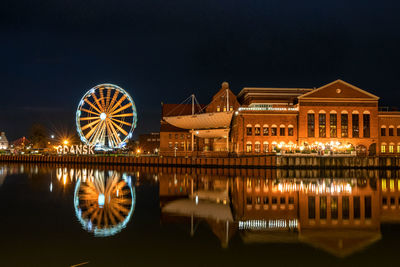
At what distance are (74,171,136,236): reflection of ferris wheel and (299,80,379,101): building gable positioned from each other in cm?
3601

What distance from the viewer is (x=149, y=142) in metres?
109

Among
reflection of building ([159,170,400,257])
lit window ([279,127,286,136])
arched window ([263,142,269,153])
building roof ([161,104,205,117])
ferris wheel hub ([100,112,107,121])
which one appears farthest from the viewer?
building roof ([161,104,205,117])

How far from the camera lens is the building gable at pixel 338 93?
52.3 metres

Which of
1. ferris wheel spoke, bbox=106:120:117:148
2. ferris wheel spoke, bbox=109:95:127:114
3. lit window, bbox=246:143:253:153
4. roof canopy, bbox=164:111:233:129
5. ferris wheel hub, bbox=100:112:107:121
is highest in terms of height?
ferris wheel spoke, bbox=109:95:127:114

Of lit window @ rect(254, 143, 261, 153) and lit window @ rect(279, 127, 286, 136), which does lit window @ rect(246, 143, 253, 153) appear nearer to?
lit window @ rect(254, 143, 261, 153)

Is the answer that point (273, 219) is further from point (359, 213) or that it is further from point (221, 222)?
point (359, 213)

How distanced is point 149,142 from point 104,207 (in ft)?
302

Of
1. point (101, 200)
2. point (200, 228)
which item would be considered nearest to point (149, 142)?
point (101, 200)

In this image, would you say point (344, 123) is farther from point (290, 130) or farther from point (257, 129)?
point (257, 129)

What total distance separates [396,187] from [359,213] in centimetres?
1296

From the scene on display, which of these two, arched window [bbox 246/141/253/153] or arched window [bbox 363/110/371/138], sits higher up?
arched window [bbox 363/110/371/138]

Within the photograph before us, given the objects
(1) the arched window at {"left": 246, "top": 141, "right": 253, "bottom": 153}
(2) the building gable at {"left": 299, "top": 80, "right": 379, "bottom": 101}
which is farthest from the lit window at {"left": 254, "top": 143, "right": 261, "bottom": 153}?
(2) the building gable at {"left": 299, "top": 80, "right": 379, "bottom": 101}

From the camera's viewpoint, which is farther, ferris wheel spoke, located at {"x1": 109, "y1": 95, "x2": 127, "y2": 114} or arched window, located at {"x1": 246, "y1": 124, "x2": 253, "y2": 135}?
ferris wheel spoke, located at {"x1": 109, "y1": 95, "x2": 127, "y2": 114}

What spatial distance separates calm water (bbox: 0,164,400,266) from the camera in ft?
32.3
